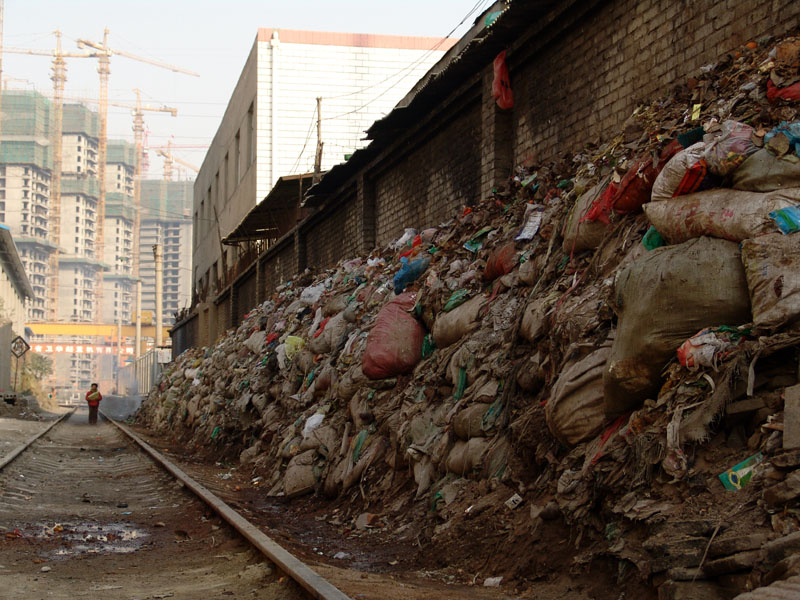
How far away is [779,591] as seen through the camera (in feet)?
9.52

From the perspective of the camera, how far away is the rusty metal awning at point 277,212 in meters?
22.6

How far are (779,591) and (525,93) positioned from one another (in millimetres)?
8214

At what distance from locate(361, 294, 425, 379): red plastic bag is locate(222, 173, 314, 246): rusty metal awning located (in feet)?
42.7

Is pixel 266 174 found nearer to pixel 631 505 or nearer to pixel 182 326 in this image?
pixel 182 326

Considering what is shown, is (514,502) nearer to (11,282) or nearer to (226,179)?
(226,179)

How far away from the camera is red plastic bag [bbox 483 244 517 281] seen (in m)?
7.89

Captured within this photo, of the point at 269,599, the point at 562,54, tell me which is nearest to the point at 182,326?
the point at 562,54

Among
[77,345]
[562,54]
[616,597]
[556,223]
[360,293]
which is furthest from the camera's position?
[77,345]

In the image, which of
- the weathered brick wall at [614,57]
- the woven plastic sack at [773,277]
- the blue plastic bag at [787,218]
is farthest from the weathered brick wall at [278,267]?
the woven plastic sack at [773,277]

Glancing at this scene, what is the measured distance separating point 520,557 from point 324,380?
5.99 meters

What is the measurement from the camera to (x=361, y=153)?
1531 cm

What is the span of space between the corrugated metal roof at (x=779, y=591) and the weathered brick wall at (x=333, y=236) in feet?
44.1

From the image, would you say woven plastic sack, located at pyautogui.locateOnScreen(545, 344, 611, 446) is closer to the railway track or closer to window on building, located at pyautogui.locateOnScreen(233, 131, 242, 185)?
the railway track

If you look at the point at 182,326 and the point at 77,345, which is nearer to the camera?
the point at 182,326
